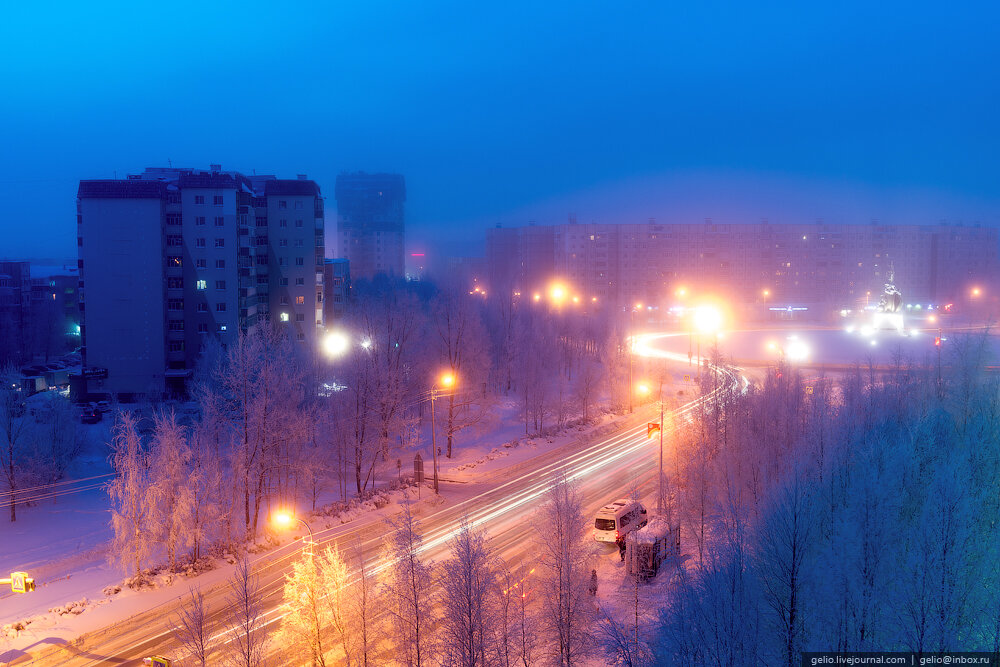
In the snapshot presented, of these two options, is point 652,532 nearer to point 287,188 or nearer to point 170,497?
point 170,497

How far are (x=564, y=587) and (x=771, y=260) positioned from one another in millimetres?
106542

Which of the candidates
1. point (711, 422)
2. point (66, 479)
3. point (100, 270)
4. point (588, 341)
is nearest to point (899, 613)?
point (711, 422)

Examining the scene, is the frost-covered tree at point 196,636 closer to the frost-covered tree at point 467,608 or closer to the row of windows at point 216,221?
the frost-covered tree at point 467,608

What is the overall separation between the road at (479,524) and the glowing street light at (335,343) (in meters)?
15.8

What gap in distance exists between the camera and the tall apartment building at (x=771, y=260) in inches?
4188

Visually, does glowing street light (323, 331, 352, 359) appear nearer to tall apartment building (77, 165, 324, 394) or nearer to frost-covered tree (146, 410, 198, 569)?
tall apartment building (77, 165, 324, 394)

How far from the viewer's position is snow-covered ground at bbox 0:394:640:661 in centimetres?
1622

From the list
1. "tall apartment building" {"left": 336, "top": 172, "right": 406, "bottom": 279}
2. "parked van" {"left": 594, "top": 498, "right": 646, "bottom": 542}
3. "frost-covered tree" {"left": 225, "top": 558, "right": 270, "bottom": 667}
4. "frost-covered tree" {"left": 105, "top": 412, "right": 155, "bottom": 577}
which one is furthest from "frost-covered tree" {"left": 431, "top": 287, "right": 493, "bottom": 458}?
"tall apartment building" {"left": 336, "top": 172, "right": 406, "bottom": 279}

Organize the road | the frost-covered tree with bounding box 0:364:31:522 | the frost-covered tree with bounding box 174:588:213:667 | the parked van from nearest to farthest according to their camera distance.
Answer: the frost-covered tree with bounding box 174:588:213:667 → the road → the parked van → the frost-covered tree with bounding box 0:364:31:522

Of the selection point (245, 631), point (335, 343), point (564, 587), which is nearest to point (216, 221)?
point (335, 343)

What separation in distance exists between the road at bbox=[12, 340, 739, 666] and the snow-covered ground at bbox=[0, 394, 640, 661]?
657 mm

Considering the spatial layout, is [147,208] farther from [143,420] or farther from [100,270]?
[143,420]

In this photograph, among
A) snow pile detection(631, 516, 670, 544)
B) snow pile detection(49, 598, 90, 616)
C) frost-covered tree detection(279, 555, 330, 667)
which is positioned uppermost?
frost-covered tree detection(279, 555, 330, 667)

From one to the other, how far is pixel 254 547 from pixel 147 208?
92.4 ft
